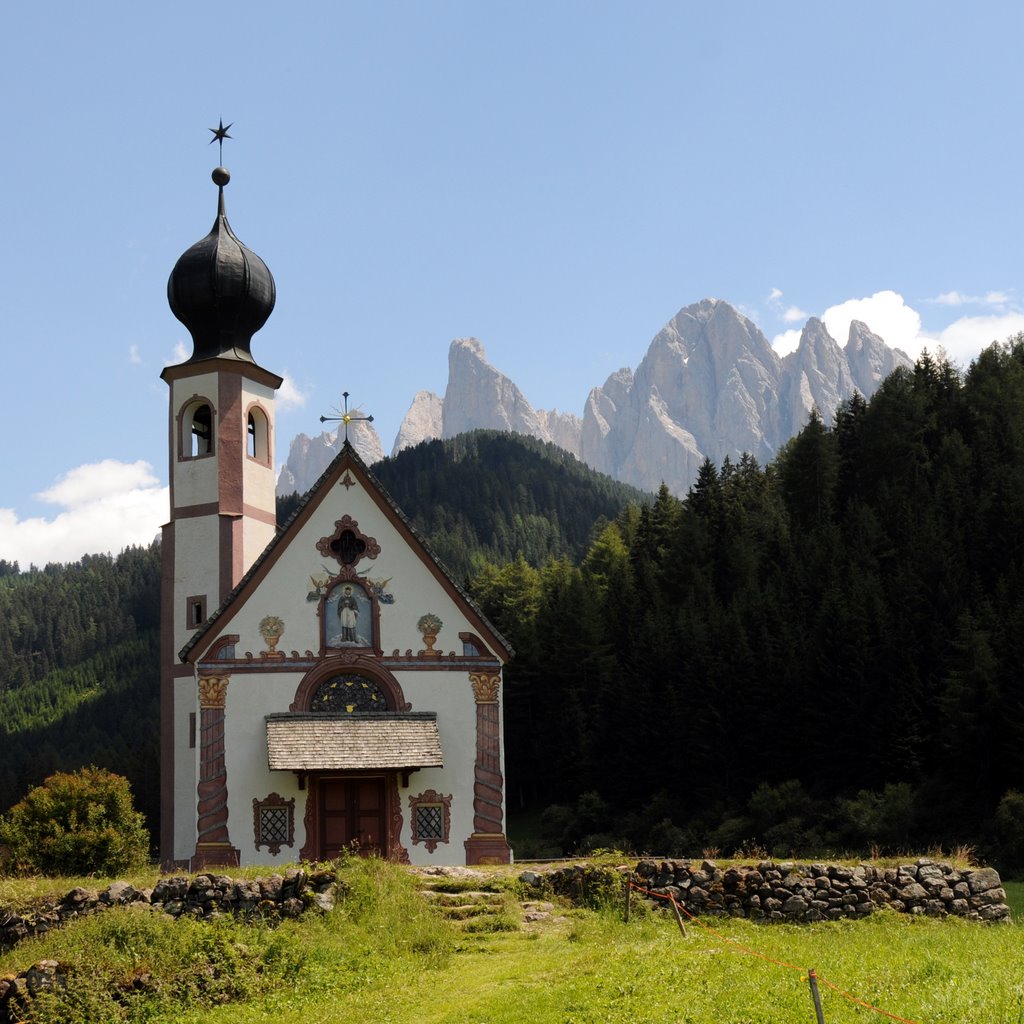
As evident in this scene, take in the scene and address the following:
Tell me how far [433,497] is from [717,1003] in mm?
143740

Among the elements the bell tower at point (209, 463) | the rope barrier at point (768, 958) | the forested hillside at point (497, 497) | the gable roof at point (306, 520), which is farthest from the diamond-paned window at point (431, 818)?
the forested hillside at point (497, 497)

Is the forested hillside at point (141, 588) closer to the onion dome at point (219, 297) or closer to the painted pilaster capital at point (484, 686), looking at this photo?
the onion dome at point (219, 297)

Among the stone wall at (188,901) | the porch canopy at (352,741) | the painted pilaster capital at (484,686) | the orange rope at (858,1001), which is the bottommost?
the orange rope at (858,1001)

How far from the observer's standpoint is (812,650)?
50.6 metres

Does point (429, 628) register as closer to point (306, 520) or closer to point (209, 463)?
point (306, 520)

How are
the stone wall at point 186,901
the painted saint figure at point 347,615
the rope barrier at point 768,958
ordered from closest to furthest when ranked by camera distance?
the rope barrier at point 768,958, the stone wall at point 186,901, the painted saint figure at point 347,615

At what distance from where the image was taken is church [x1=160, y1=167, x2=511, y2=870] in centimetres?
2956

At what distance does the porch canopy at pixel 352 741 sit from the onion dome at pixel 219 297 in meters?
11.4

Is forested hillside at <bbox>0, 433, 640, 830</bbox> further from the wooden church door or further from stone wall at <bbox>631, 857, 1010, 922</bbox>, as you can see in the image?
stone wall at <bbox>631, 857, 1010, 922</bbox>

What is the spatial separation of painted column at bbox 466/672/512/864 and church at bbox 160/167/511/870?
3 cm

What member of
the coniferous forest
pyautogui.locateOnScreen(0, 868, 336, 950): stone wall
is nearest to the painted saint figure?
pyautogui.locateOnScreen(0, 868, 336, 950): stone wall

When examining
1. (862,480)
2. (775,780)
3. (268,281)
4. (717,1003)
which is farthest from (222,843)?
(862,480)

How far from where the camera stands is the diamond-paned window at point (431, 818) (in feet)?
97.8

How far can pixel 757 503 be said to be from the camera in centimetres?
7750
